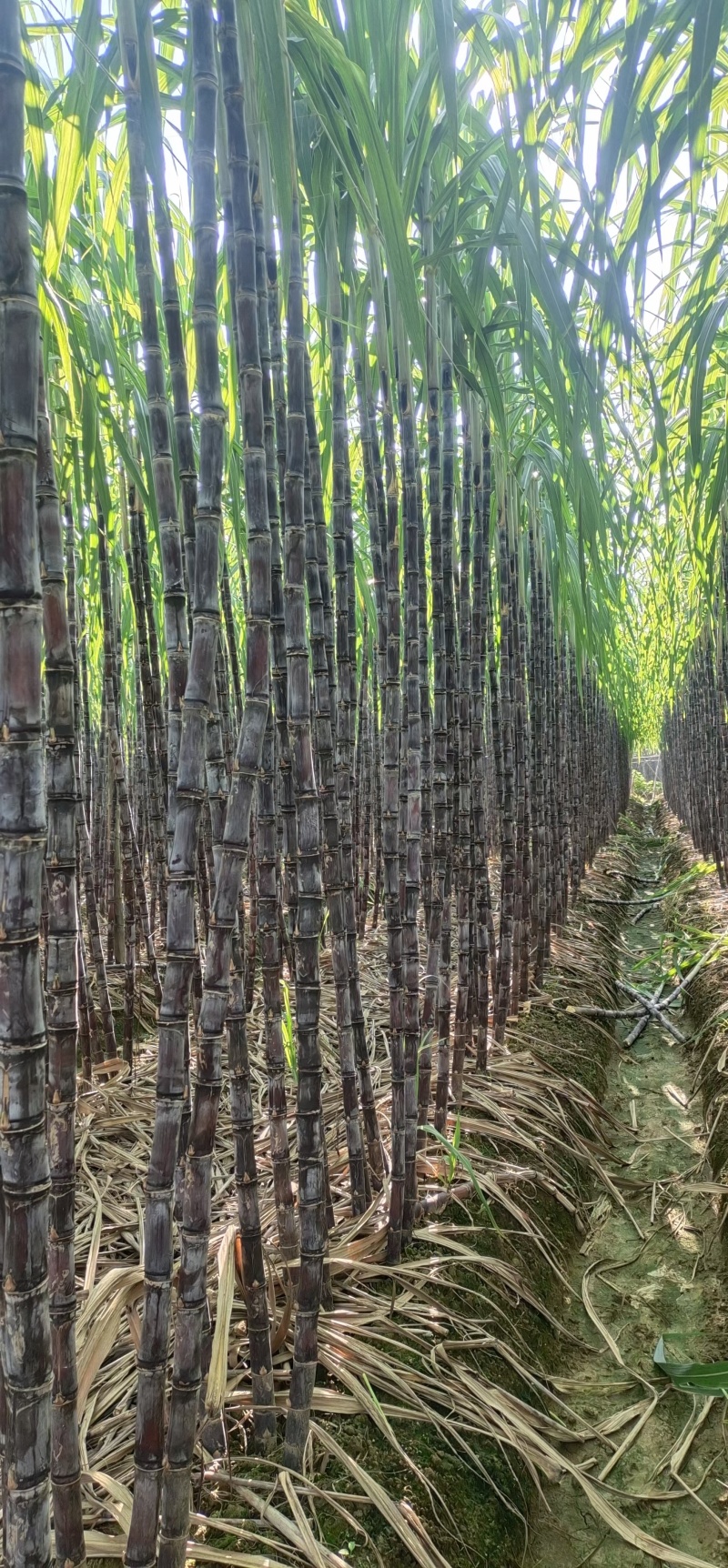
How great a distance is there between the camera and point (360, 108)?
0.75 meters

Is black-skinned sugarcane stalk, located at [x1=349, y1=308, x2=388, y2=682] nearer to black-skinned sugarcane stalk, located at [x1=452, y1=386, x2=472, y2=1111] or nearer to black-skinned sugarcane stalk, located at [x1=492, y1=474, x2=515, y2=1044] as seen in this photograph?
black-skinned sugarcane stalk, located at [x1=452, y1=386, x2=472, y2=1111]

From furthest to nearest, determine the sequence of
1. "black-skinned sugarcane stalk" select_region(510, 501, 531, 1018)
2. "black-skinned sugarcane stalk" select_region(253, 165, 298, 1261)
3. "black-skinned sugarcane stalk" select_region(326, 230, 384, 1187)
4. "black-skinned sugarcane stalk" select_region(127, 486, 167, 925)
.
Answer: "black-skinned sugarcane stalk" select_region(510, 501, 531, 1018), "black-skinned sugarcane stalk" select_region(127, 486, 167, 925), "black-skinned sugarcane stalk" select_region(326, 230, 384, 1187), "black-skinned sugarcane stalk" select_region(253, 165, 298, 1261)

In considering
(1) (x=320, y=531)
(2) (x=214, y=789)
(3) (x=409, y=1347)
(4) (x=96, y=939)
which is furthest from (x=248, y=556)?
(4) (x=96, y=939)

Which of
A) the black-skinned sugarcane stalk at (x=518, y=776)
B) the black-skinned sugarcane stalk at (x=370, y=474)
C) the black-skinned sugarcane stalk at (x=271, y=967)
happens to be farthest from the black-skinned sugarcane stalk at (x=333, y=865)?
the black-skinned sugarcane stalk at (x=518, y=776)

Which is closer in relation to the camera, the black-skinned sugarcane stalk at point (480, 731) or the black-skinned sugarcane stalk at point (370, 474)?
the black-skinned sugarcane stalk at point (370, 474)

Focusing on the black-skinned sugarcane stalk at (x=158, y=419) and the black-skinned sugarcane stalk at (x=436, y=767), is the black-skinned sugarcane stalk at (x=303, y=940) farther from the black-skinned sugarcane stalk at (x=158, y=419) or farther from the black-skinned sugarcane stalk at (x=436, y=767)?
the black-skinned sugarcane stalk at (x=436, y=767)

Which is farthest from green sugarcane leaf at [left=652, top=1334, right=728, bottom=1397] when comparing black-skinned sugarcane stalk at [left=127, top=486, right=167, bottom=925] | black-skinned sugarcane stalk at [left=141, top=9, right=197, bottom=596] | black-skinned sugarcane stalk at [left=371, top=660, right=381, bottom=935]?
black-skinned sugarcane stalk at [left=371, top=660, right=381, bottom=935]

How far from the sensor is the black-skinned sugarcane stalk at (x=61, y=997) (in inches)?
29.6

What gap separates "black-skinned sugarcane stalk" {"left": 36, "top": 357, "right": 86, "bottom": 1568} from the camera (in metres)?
0.75

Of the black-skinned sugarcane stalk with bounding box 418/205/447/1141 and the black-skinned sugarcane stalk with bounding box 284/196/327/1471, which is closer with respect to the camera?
the black-skinned sugarcane stalk with bounding box 284/196/327/1471

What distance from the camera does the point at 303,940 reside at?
3.16 ft

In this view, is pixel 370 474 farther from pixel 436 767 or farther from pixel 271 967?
pixel 271 967

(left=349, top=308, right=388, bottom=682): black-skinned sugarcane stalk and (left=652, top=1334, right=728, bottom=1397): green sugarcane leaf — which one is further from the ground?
(left=349, top=308, right=388, bottom=682): black-skinned sugarcane stalk

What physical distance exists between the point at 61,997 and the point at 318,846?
301mm
